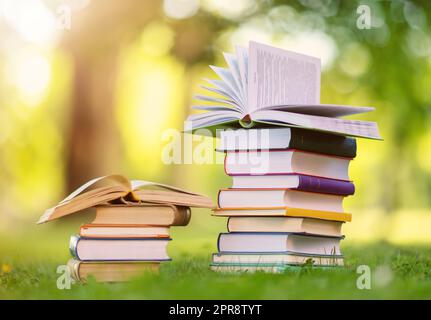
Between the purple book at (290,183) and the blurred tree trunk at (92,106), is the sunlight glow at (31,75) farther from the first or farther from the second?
the purple book at (290,183)

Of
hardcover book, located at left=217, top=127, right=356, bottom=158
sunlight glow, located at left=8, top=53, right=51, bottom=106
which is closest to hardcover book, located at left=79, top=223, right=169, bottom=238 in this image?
hardcover book, located at left=217, top=127, right=356, bottom=158

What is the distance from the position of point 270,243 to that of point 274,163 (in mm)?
461

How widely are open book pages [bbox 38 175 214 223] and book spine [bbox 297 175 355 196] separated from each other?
1.79 feet

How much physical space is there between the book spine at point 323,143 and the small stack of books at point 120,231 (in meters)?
0.78

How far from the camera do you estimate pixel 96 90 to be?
13.2m

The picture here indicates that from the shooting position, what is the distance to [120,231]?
4.44 meters

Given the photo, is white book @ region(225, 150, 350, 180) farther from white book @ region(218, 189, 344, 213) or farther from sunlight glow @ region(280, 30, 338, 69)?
sunlight glow @ region(280, 30, 338, 69)

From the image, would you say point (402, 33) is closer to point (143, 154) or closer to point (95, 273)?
point (95, 273)

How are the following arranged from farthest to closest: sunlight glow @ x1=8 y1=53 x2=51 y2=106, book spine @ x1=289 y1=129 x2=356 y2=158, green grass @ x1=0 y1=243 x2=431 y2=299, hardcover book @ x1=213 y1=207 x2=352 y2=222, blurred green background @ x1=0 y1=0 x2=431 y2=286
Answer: sunlight glow @ x1=8 y1=53 x2=51 y2=106 < blurred green background @ x1=0 y1=0 x2=431 y2=286 < book spine @ x1=289 y1=129 x2=356 y2=158 < hardcover book @ x1=213 y1=207 x2=352 y2=222 < green grass @ x1=0 y1=243 x2=431 y2=299

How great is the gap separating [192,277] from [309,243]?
2.81 ft

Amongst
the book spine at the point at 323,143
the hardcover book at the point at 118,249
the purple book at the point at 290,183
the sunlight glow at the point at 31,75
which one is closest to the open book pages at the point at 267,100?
the book spine at the point at 323,143

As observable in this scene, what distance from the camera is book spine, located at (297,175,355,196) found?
4.72 m

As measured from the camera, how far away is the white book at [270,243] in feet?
15.4

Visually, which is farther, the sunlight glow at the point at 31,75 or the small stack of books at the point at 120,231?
the sunlight glow at the point at 31,75
